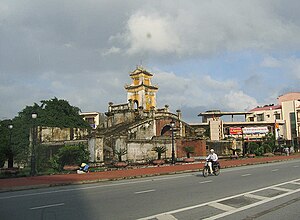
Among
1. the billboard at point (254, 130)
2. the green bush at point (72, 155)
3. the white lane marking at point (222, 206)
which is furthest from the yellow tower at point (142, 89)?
the white lane marking at point (222, 206)

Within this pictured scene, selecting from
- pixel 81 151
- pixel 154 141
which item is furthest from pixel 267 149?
pixel 81 151

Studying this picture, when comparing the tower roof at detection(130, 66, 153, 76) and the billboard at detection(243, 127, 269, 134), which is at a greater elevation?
the tower roof at detection(130, 66, 153, 76)

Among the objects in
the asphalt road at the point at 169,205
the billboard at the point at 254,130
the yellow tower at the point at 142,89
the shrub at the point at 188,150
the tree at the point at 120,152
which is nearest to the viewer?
the asphalt road at the point at 169,205

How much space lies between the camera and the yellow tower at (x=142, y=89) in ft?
188

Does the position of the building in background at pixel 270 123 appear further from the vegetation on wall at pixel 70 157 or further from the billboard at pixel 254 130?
the vegetation on wall at pixel 70 157

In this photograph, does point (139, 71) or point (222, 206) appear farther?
point (139, 71)

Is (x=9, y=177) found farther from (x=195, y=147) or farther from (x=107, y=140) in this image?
(x=195, y=147)

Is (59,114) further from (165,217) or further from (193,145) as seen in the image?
(165,217)

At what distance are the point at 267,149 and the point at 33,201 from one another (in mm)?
48103

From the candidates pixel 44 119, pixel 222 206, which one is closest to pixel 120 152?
pixel 222 206

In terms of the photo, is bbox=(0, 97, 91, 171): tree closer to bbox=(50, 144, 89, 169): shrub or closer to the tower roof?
the tower roof

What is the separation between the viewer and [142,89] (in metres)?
57.3

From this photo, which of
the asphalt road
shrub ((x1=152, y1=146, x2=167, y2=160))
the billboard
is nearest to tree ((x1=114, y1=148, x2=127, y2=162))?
shrub ((x1=152, y1=146, x2=167, y2=160))

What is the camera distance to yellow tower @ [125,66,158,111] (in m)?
57.4
